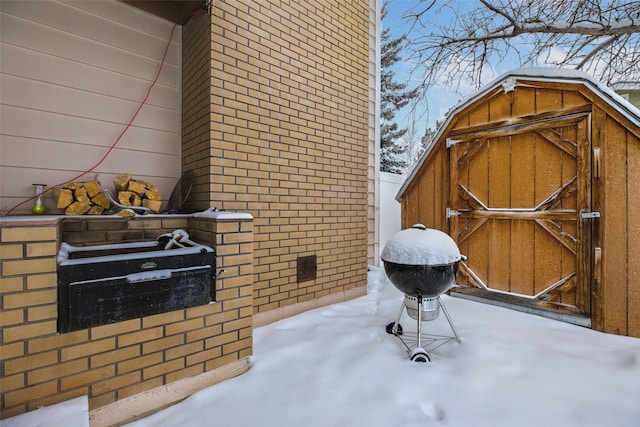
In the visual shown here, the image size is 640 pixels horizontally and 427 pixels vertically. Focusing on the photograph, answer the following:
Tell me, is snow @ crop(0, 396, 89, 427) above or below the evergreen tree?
below

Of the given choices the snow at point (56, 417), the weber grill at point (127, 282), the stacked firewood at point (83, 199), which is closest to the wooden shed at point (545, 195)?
the weber grill at point (127, 282)

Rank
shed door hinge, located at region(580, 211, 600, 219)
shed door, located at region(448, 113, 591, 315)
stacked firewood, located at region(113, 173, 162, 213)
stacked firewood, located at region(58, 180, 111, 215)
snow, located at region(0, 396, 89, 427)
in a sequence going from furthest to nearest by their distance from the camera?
shed door, located at region(448, 113, 591, 315), shed door hinge, located at region(580, 211, 600, 219), stacked firewood, located at region(113, 173, 162, 213), stacked firewood, located at region(58, 180, 111, 215), snow, located at region(0, 396, 89, 427)

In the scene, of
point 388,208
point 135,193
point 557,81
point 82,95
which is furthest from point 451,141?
point 82,95

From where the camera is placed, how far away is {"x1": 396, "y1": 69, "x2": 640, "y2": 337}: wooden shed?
2.68 meters

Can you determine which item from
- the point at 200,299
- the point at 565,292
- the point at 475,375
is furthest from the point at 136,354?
the point at 565,292

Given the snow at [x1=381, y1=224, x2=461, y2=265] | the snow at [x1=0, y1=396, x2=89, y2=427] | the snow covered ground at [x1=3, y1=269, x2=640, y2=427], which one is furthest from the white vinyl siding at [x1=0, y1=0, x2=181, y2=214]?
the snow at [x1=381, y1=224, x2=461, y2=265]

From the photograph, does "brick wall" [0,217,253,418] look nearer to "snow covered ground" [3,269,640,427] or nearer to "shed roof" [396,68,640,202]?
"snow covered ground" [3,269,640,427]

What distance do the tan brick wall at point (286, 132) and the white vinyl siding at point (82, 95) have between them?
10.6 inches

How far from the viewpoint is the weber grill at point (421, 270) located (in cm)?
231

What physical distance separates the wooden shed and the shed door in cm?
1

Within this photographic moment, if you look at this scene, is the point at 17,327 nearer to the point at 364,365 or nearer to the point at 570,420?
the point at 364,365

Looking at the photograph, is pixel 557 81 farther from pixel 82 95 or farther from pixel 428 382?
pixel 82 95

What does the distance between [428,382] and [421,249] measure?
922mm

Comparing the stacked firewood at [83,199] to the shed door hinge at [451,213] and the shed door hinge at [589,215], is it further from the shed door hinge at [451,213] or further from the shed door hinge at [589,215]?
the shed door hinge at [589,215]
